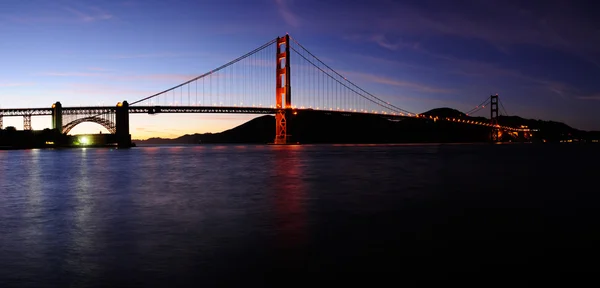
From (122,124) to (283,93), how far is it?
96.3ft

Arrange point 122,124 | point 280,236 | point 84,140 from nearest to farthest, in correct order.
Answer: point 280,236
point 122,124
point 84,140

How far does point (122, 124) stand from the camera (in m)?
93.1

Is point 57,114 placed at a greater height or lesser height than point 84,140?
greater

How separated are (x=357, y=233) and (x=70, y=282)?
5046 mm

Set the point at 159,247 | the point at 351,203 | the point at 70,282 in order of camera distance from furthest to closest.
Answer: the point at 351,203 < the point at 159,247 < the point at 70,282

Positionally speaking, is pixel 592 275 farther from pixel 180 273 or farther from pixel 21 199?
pixel 21 199

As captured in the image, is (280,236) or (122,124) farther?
(122,124)

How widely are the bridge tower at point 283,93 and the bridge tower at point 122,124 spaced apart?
2649cm


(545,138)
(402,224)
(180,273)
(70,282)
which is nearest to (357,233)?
(402,224)

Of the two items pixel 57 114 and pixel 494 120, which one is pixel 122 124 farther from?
pixel 494 120

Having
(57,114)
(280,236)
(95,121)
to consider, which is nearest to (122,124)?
(95,121)

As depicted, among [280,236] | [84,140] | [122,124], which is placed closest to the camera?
[280,236]

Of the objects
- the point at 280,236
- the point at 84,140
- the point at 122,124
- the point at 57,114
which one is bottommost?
the point at 280,236

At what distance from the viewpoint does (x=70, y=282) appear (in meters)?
6.39
